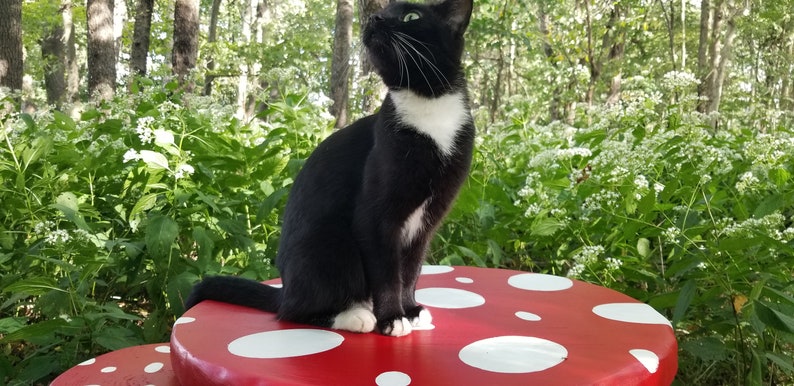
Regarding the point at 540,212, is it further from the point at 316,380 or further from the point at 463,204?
the point at 316,380

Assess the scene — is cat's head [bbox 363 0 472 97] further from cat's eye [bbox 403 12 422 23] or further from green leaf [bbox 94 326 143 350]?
green leaf [bbox 94 326 143 350]

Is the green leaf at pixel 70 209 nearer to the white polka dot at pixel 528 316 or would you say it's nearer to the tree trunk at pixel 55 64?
the white polka dot at pixel 528 316

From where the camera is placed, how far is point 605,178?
7.32ft

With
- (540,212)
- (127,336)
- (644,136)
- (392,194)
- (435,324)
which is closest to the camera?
(392,194)

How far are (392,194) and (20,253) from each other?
70.5 inches

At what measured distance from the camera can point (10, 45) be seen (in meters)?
5.91

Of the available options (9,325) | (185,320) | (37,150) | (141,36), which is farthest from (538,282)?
(141,36)

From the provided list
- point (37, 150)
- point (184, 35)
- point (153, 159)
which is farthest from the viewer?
point (184, 35)

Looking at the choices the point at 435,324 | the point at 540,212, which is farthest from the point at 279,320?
the point at 540,212

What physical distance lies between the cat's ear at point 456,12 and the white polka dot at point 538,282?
0.80m

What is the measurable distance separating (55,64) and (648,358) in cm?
1570

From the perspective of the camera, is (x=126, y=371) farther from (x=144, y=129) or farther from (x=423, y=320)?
(x=144, y=129)

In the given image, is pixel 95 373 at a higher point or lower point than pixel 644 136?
lower

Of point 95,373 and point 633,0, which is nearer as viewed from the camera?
point 95,373
